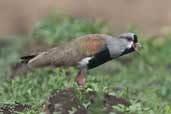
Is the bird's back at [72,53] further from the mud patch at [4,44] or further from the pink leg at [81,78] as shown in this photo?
the mud patch at [4,44]

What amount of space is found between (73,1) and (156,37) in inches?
115

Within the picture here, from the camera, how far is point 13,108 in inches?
394

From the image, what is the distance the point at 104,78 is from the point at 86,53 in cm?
154

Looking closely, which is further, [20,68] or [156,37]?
[156,37]

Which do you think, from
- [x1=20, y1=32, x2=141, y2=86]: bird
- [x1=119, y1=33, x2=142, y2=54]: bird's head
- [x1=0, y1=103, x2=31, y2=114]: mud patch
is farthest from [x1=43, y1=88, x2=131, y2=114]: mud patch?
[x1=119, y1=33, x2=142, y2=54]: bird's head

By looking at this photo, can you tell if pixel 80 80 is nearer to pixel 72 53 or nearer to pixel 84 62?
pixel 84 62

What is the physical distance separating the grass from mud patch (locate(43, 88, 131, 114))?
62 mm

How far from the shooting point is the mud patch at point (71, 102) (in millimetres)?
9391

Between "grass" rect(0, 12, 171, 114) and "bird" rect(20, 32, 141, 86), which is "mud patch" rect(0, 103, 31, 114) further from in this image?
"bird" rect(20, 32, 141, 86)

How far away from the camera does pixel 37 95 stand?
11.4 metres

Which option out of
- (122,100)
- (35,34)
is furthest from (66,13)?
(122,100)

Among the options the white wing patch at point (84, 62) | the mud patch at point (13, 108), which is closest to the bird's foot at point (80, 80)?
the white wing patch at point (84, 62)

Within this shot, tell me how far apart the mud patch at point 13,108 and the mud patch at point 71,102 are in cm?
38

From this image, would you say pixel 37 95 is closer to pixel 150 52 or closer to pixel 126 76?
pixel 126 76
